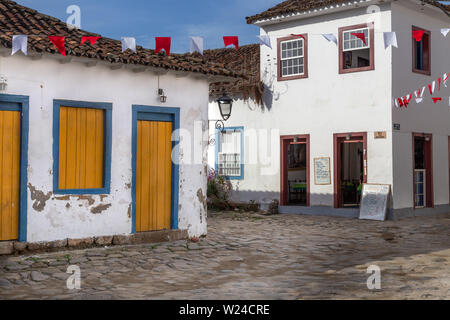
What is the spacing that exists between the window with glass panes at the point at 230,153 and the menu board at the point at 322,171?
8.84ft

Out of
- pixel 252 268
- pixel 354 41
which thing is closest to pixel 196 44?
pixel 252 268

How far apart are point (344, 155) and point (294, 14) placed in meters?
5.83

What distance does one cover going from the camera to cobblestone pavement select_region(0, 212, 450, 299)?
277 inches

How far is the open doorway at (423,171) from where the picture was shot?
17109 mm

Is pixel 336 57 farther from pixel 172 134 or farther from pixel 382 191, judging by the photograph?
pixel 172 134

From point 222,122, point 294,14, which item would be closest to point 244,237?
point 222,122

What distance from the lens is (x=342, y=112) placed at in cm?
1672

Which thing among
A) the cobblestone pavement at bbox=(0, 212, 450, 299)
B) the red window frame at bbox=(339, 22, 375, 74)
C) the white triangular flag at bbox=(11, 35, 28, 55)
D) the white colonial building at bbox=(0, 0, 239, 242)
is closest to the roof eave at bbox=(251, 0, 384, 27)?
the red window frame at bbox=(339, 22, 375, 74)

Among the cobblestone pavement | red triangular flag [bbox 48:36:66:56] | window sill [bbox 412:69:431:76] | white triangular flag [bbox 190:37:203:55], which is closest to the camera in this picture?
the cobblestone pavement

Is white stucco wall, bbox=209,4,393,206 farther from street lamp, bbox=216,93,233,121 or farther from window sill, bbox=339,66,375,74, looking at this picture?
street lamp, bbox=216,93,233,121

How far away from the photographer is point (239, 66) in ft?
64.4

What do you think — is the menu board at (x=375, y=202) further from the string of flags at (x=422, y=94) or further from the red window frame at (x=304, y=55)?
the red window frame at (x=304, y=55)

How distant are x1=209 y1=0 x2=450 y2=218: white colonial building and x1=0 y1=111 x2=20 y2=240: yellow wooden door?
951 centimetres

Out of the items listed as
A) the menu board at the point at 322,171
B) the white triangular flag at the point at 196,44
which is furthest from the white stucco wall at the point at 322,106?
the white triangular flag at the point at 196,44
